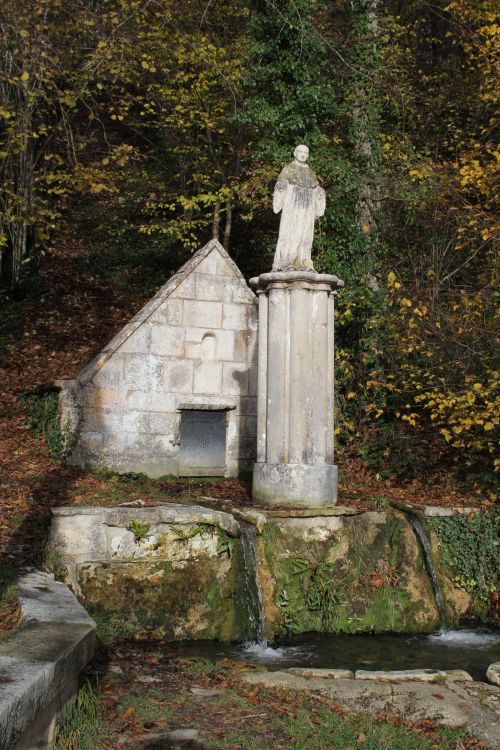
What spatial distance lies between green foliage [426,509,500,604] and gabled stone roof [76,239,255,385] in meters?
4.58

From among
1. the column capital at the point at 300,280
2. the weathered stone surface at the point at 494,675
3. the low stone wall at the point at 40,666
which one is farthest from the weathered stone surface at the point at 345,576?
the low stone wall at the point at 40,666

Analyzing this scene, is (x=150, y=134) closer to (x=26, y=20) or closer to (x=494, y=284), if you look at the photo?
(x=26, y=20)

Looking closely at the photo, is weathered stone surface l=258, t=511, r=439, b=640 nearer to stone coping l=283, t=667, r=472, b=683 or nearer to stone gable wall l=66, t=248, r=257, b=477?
stone coping l=283, t=667, r=472, b=683

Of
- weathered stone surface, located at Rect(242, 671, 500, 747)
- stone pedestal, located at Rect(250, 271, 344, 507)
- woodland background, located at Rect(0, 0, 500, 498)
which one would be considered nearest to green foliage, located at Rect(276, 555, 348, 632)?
stone pedestal, located at Rect(250, 271, 344, 507)

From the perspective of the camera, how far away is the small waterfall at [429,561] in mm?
7922

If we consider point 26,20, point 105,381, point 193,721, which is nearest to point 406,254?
point 105,381

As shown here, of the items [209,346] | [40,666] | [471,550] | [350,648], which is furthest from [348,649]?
[209,346]

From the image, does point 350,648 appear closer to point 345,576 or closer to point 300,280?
point 345,576

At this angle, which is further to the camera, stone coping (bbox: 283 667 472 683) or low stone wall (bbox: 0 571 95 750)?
stone coping (bbox: 283 667 472 683)

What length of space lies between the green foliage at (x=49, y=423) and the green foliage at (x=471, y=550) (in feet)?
16.4

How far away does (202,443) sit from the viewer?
10.8 metres

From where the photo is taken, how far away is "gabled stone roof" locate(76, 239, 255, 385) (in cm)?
1007

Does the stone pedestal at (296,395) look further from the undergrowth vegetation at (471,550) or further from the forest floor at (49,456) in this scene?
the undergrowth vegetation at (471,550)

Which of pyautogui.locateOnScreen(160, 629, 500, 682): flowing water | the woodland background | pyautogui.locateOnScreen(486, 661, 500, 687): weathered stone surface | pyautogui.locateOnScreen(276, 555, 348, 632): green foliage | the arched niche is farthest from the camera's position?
the woodland background
